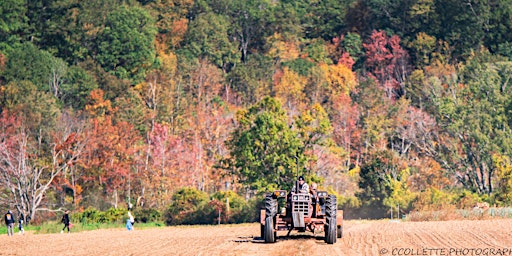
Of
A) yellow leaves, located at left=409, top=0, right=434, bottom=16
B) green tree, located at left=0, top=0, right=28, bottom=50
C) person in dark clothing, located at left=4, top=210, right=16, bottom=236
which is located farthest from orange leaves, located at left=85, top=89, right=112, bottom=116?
person in dark clothing, located at left=4, top=210, right=16, bottom=236

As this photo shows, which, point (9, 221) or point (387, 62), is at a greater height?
point (387, 62)

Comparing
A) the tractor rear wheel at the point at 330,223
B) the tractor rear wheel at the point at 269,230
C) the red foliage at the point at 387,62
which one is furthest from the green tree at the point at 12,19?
the tractor rear wheel at the point at 330,223

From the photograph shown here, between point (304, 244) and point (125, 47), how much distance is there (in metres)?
91.0

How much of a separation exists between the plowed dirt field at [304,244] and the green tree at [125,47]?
3030 inches

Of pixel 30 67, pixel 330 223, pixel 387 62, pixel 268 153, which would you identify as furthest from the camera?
pixel 387 62

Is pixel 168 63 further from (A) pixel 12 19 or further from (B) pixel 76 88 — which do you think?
(A) pixel 12 19

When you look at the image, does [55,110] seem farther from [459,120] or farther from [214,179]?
[459,120]

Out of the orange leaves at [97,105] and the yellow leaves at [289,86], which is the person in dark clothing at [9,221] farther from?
the yellow leaves at [289,86]

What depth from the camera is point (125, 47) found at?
410ft

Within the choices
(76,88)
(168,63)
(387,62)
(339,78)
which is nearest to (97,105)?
(76,88)

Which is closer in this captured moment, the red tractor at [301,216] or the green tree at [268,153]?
the red tractor at [301,216]

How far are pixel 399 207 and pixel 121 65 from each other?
58.6m

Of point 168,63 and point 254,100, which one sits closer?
point 254,100

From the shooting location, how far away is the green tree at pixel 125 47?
12362 centimetres
